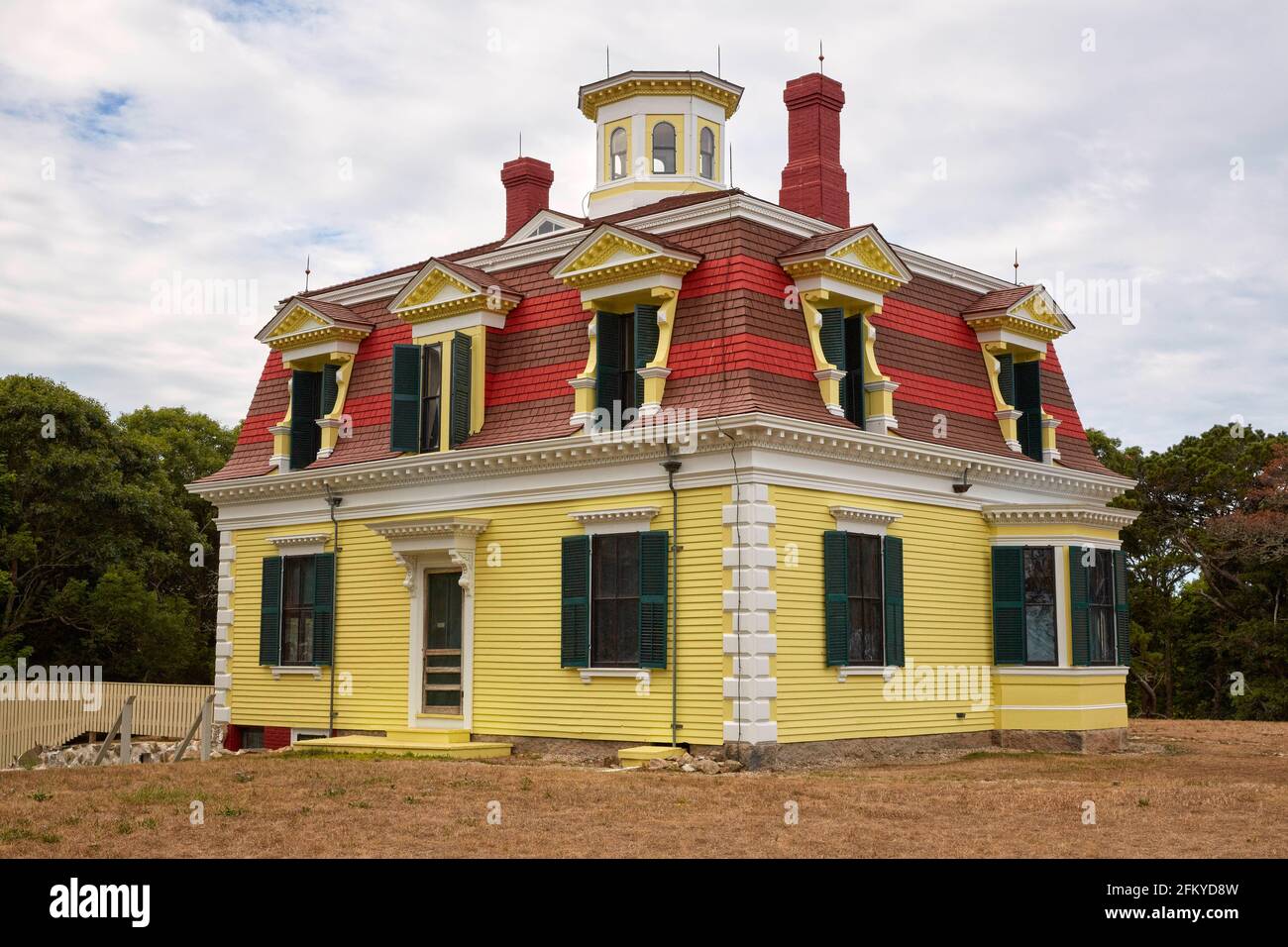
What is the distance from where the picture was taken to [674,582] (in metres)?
20.4

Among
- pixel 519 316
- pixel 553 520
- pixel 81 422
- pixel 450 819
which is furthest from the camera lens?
pixel 81 422

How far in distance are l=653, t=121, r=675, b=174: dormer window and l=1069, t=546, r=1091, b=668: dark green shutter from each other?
11.3 metres

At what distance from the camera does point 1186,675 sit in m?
44.1

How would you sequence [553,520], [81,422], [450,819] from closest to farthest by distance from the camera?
[450,819] < [553,520] < [81,422]

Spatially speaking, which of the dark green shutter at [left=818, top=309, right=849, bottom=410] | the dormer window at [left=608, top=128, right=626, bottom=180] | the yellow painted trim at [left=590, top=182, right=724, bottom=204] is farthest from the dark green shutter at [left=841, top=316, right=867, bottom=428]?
the dormer window at [left=608, top=128, right=626, bottom=180]

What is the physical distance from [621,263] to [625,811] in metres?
9.63

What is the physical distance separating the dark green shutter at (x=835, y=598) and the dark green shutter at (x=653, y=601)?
238 centimetres

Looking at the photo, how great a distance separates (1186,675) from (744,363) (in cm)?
2940

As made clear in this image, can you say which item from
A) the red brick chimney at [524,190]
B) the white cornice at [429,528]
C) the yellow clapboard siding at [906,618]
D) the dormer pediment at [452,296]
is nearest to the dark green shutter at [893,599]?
the yellow clapboard siding at [906,618]

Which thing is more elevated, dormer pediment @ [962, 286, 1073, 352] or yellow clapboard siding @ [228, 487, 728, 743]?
dormer pediment @ [962, 286, 1073, 352]

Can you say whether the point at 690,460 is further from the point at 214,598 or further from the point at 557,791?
the point at 214,598

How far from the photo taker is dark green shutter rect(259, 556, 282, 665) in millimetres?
26344

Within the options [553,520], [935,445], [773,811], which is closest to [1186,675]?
[935,445]

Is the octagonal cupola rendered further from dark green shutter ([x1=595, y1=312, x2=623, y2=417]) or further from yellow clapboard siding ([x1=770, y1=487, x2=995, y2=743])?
yellow clapboard siding ([x1=770, y1=487, x2=995, y2=743])
